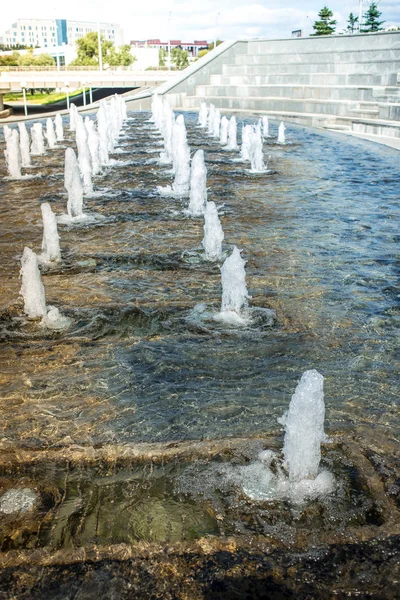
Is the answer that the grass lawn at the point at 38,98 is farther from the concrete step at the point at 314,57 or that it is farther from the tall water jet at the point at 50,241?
the tall water jet at the point at 50,241

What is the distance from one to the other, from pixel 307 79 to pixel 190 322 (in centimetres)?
2436

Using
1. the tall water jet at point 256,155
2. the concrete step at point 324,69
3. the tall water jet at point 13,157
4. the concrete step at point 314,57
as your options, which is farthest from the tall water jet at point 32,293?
the concrete step at point 314,57

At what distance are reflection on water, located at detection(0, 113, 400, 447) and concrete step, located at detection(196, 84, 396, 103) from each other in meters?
13.2

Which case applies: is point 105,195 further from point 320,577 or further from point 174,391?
point 320,577

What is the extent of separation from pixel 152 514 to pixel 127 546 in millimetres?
289

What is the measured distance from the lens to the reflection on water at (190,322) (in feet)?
15.1

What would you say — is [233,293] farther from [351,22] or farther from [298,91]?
[351,22]

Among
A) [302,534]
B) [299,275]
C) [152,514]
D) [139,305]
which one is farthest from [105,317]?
[302,534]

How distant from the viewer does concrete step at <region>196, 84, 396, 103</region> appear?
77.4ft

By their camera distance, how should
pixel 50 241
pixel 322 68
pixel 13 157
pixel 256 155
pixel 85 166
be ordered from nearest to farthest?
pixel 50 241, pixel 85 166, pixel 13 157, pixel 256 155, pixel 322 68

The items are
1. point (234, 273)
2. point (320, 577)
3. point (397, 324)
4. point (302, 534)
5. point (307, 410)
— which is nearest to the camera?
point (320, 577)

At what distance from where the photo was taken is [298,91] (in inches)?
1051

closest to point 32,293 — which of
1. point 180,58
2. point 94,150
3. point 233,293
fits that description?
point 233,293

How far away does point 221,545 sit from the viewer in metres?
3.30
